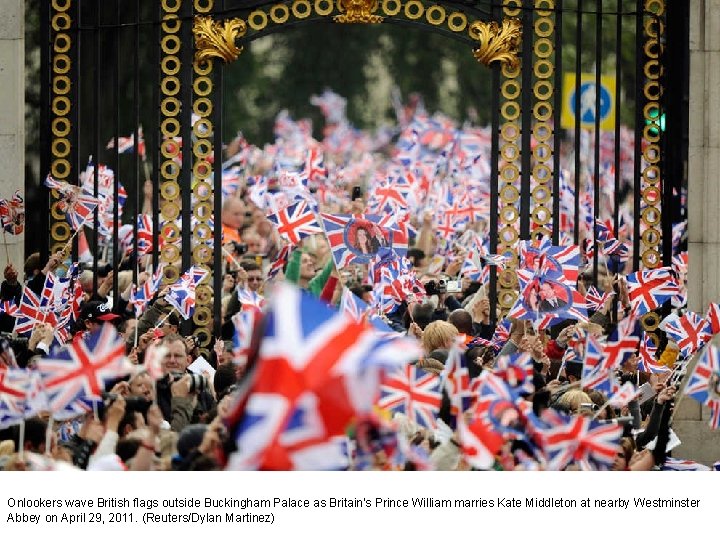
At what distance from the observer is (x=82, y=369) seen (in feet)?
35.0

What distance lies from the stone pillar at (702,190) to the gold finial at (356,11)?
2270 mm

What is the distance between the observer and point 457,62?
154 feet

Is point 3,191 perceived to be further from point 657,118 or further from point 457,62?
point 457,62

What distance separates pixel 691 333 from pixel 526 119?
2.22m

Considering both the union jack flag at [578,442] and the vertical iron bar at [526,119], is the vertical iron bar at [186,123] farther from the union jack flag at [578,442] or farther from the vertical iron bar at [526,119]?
the union jack flag at [578,442]

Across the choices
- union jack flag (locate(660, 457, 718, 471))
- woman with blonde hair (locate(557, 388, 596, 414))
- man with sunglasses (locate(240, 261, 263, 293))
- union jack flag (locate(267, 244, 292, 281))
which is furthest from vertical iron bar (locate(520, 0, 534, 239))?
woman with blonde hair (locate(557, 388, 596, 414))

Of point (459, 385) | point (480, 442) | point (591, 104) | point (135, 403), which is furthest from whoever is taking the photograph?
Answer: point (591, 104)

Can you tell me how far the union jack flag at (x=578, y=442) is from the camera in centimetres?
1009

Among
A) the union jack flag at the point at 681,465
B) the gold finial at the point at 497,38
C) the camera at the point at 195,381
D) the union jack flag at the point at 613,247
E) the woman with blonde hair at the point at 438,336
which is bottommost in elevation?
the union jack flag at the point at 681,465

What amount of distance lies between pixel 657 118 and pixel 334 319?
23.3ft

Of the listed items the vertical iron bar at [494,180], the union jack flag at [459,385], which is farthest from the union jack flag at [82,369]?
the vertical iron bar at [494,180]

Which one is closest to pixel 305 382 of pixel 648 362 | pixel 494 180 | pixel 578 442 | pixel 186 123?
pixel 578 442

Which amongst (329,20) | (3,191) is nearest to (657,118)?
(329,20)

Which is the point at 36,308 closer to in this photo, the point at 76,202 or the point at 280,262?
the point at 76,202
